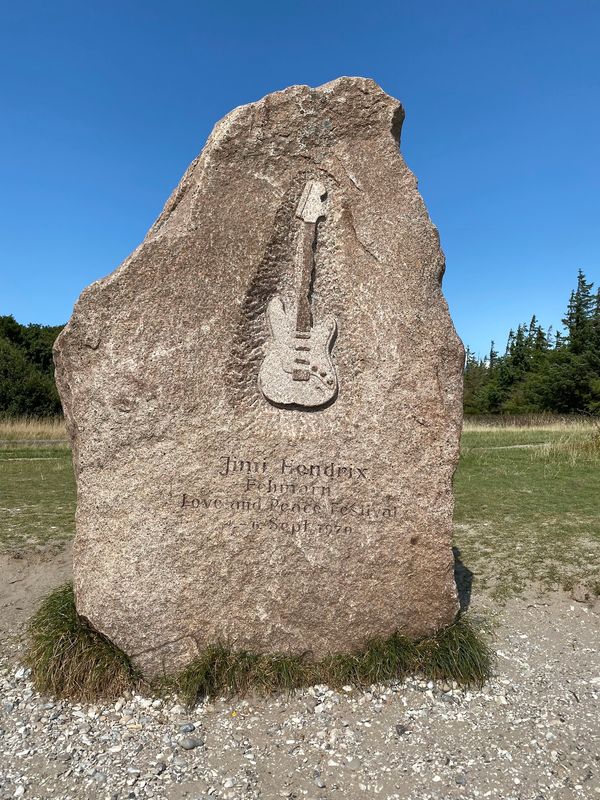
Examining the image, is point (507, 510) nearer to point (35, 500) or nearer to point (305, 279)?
point (305, 279)

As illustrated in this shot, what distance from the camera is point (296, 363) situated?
13.0ft

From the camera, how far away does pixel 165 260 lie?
3748 mm

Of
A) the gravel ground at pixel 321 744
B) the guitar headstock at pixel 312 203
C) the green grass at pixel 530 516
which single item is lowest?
the gravel ground at pixel 321 744

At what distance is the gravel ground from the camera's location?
2.97 metres

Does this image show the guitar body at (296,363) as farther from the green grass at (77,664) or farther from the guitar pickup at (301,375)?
the green grass at (77,664)

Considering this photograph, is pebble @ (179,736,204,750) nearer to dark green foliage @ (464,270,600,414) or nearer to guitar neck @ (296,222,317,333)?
guitar neck @ (296,222,317,333)

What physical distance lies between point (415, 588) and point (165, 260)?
2587mm

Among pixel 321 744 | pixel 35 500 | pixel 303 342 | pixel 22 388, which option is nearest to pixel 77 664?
pixel 321 744

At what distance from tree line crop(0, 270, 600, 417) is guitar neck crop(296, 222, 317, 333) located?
22090mm

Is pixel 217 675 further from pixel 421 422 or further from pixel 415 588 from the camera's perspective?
pixel 421 422

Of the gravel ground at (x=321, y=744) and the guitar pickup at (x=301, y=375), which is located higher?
the guitar pickup at (x=301, y=375)

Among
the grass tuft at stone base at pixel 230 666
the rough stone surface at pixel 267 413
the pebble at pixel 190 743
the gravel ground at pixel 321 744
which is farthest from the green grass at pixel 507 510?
the pebble at pixel 190 743

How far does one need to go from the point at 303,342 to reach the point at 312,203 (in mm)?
902

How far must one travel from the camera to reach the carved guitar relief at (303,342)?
12.9 ft
